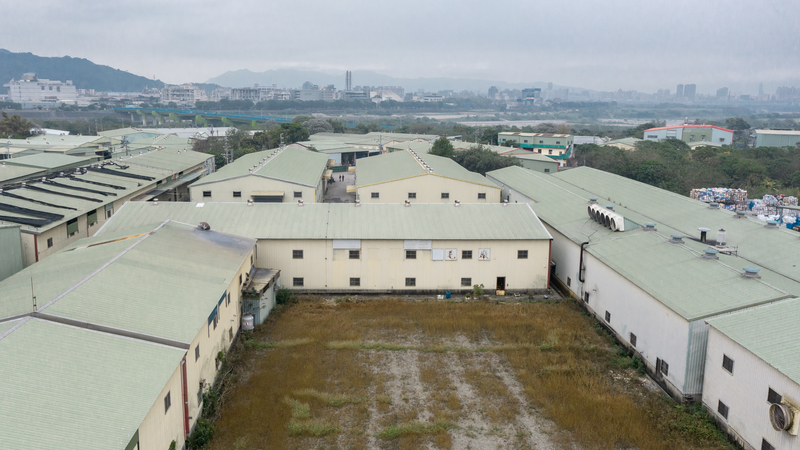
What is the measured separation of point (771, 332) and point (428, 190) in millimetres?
24622

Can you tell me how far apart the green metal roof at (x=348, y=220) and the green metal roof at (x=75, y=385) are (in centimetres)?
1154

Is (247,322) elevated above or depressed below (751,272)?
below

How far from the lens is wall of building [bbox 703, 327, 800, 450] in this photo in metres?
11.1

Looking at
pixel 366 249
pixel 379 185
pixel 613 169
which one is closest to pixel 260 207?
pixel 366 249

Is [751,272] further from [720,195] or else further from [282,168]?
[282,168]

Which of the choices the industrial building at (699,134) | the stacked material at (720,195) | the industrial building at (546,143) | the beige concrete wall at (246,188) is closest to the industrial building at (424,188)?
the beige concrete wall at (246,188)

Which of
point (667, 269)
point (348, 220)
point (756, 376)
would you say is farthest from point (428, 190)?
point (756, 376)

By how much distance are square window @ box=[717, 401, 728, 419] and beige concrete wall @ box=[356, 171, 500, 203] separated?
23.3 m

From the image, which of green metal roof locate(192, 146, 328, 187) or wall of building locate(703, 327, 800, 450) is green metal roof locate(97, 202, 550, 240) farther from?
green metal roof locate(192, 146, 328, 187)

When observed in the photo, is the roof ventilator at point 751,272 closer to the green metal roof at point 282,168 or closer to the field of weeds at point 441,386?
the field of weeds at point 441,386

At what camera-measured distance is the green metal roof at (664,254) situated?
14.6m

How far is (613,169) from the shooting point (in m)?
53.7

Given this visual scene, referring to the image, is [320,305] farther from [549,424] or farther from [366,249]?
[549,424]

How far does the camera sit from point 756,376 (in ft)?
38.7
